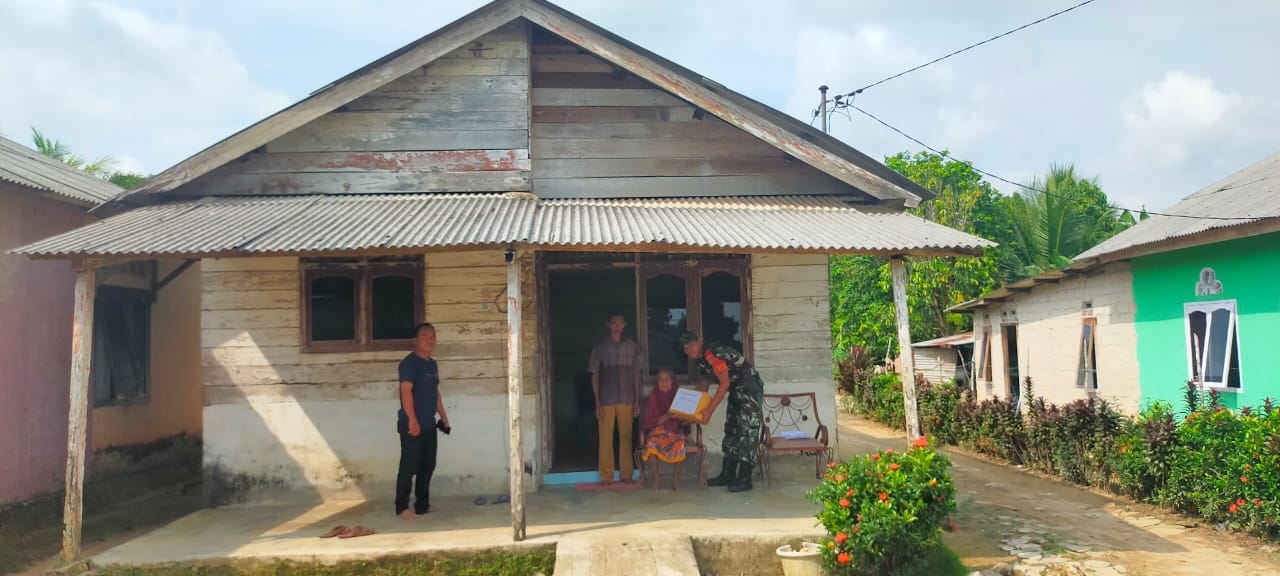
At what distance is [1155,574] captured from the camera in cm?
616

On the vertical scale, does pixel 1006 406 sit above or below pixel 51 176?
below

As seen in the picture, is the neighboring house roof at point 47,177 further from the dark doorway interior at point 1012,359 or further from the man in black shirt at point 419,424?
the dark doorway interior at point 1012,359

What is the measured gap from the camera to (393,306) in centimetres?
830

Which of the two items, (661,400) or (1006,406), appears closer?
(661,400)

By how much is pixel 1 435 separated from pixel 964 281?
62.1 ft

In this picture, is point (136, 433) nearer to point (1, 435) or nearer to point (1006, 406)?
point (1, 435)

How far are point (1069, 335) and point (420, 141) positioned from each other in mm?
10333

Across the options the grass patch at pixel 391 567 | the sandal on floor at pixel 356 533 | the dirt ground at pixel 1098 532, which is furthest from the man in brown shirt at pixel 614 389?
the dirt ground at pixel 1098 532

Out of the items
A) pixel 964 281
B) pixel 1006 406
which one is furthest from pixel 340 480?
pixel 964 281

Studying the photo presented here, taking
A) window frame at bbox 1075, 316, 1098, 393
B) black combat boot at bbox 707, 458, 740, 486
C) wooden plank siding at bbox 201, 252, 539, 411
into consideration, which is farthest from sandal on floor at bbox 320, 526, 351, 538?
window frame at bbox 1075, 316, 1098, 393

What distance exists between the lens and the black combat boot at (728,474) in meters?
7.96

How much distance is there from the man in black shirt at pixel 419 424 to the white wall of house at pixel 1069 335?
366 inches

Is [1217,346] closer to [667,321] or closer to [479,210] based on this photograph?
[667,321]

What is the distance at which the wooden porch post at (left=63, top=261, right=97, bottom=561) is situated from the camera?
6336mm
